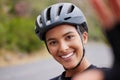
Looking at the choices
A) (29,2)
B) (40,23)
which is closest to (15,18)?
(29,2)

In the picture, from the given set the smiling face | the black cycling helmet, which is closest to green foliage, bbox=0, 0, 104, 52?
the black cycling helmet

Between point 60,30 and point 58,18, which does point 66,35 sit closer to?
point 60,30

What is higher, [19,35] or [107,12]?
[19,35]

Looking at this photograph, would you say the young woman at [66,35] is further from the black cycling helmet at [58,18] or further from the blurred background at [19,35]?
the blurred background at [19,35]

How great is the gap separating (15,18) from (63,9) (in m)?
21.9

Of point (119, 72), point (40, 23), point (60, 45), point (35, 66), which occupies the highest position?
point (35, 66)

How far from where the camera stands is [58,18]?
2359 mm

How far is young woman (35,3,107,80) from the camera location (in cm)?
222

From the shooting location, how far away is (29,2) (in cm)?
2383

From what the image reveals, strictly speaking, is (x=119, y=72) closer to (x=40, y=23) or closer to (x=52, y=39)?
(x=52, y=39)

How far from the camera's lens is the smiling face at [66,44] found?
7.24 feet

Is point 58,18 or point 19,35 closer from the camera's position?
point 58,18

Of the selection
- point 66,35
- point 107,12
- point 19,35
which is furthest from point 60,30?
point 19,35

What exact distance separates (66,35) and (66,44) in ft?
0.16
